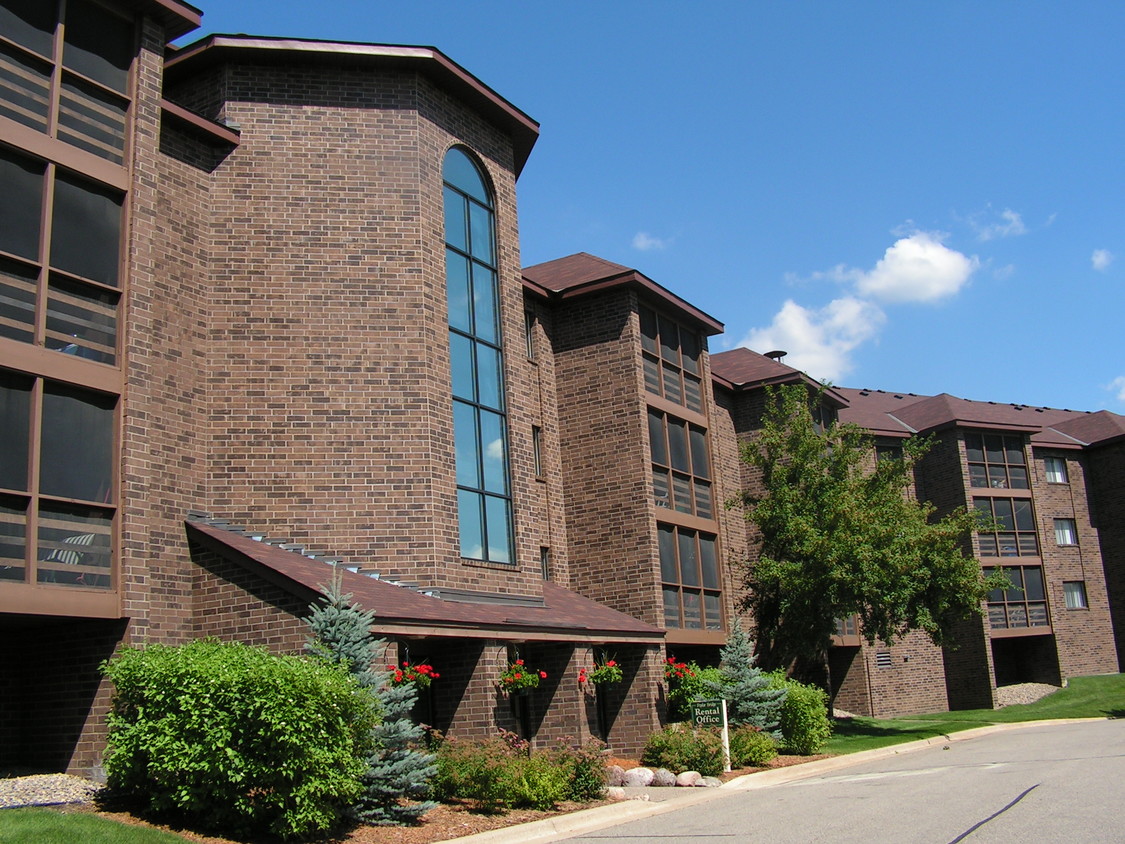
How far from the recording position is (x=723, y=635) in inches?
1107

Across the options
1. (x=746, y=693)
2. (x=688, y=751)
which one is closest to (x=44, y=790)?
(x=688, y=751)

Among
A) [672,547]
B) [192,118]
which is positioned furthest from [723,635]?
[192,118]

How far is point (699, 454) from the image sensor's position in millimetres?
29578

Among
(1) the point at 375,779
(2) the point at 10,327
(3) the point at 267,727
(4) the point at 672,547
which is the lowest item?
(1) the point at 375,779

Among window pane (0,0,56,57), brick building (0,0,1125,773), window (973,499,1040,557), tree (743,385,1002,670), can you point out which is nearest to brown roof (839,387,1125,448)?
window (973,499,1040,557)

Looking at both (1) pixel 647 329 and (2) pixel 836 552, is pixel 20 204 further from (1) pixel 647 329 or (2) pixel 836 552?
(2) pixel 836 552

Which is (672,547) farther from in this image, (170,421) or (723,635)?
(170,421)

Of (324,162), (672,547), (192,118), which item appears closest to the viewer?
(192,118)

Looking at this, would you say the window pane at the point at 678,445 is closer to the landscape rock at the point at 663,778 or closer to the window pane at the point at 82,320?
the landscape rock at the point at 663,778

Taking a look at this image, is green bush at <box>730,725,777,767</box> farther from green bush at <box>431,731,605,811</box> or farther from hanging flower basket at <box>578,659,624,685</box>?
green bush at <box>431,731,605,811</box>

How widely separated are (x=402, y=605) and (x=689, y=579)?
43.4 feet

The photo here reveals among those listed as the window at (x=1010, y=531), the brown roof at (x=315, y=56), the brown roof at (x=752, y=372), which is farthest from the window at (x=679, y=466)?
the window at (x=1010, y=531)

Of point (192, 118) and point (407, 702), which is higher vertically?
point (192, 118)

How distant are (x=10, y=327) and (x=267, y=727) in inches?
264
